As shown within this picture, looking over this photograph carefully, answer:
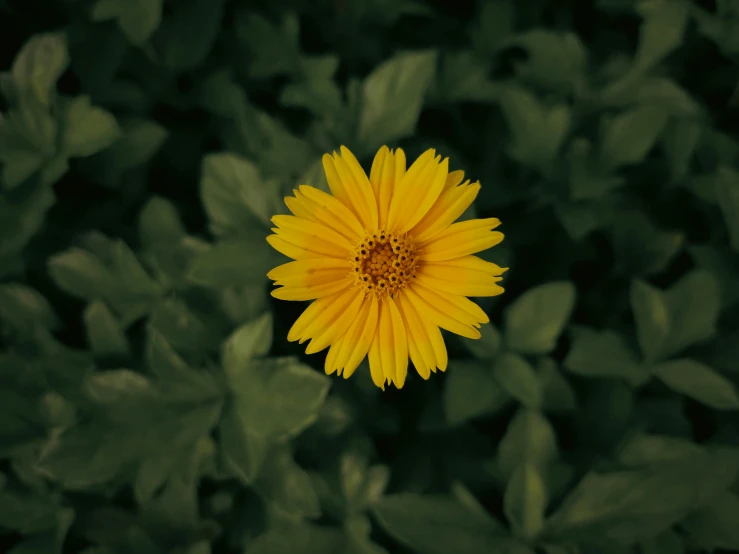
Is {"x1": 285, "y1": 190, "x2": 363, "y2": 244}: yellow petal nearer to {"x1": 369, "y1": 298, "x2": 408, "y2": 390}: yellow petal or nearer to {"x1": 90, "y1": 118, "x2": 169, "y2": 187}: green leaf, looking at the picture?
{"x1": 369, "y1": 298, "x2": 408, "y2": 390}: yellow petal

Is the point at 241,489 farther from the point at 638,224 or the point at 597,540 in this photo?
the point at 638,224

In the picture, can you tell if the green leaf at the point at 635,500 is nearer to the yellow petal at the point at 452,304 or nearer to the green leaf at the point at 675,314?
the green leaf at the point at 675,314

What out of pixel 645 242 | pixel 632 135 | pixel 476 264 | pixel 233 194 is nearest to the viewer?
pixel 476 264

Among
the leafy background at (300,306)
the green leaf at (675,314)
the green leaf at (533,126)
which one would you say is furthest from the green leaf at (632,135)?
the green leaf at (675,314)

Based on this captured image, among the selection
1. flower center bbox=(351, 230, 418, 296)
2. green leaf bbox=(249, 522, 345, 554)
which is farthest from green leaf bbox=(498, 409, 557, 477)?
flower center bbox=(351, 230, 418, 296)

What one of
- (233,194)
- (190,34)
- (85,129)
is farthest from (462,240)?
(190,34)

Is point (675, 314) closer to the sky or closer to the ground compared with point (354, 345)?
closer to the sky

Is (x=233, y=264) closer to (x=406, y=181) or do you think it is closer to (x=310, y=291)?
(x=310, y=291)
